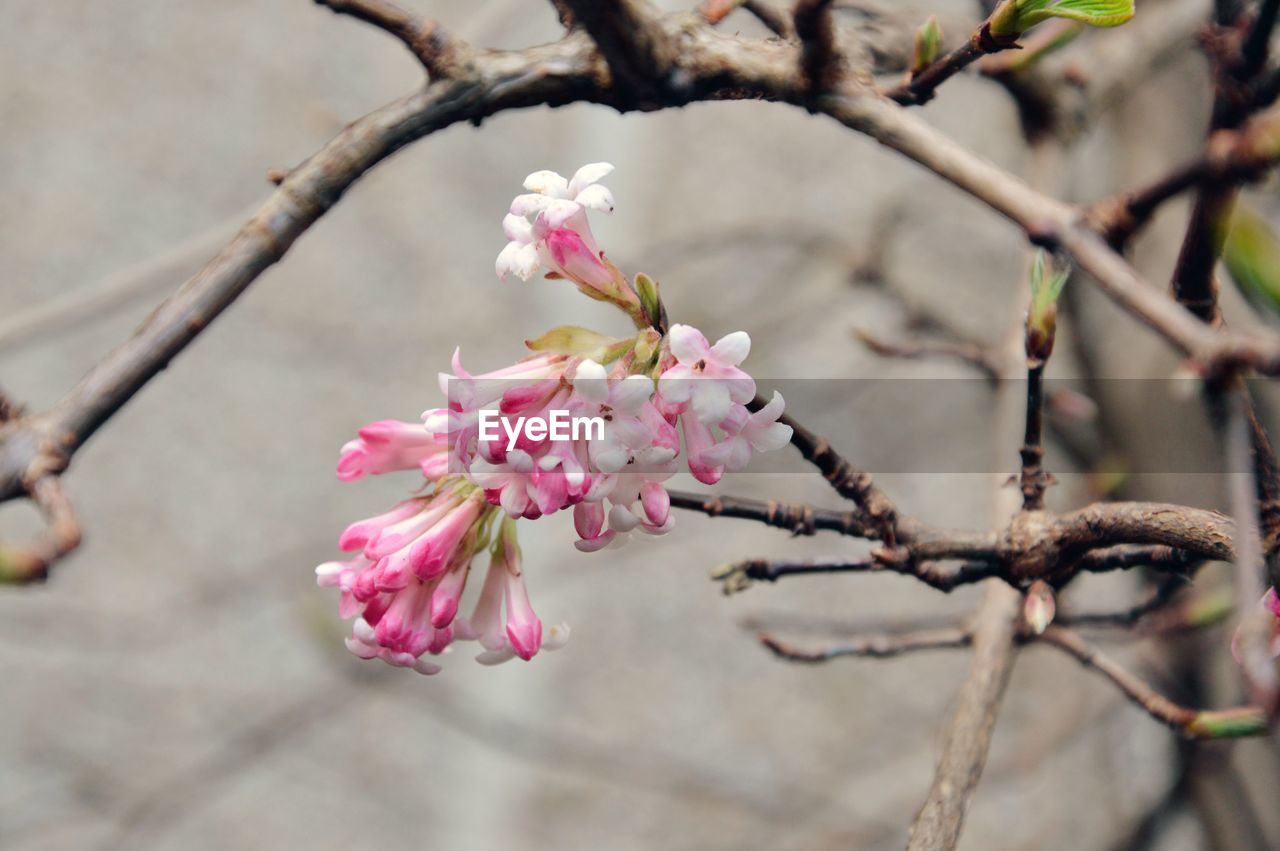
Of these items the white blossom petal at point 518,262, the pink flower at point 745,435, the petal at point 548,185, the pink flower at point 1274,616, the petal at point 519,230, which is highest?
the petal at point 548,185

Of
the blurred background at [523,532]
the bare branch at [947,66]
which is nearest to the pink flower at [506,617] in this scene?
the bare branch at [947,66]

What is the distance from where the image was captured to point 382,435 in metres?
0.36

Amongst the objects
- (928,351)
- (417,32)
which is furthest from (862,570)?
(928,351)

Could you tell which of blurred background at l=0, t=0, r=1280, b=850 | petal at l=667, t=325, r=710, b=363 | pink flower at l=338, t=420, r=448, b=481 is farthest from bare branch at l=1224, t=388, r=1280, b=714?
blurred background at l=0, t=0, r=1280, b=850

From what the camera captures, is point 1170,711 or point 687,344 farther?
point 1170,711

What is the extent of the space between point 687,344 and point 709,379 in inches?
0.6

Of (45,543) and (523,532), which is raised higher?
(45,543)

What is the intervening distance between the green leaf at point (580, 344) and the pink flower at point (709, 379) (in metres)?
0.04

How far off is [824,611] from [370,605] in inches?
26.9

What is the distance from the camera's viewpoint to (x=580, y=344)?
1.08 feet

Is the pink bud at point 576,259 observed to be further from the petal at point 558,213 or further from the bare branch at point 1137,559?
the bare branch at point 1137,559

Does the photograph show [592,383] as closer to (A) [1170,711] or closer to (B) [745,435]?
(B) [745,435]

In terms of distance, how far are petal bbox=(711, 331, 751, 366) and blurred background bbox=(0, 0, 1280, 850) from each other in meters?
0.60

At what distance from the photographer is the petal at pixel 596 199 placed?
31cm
